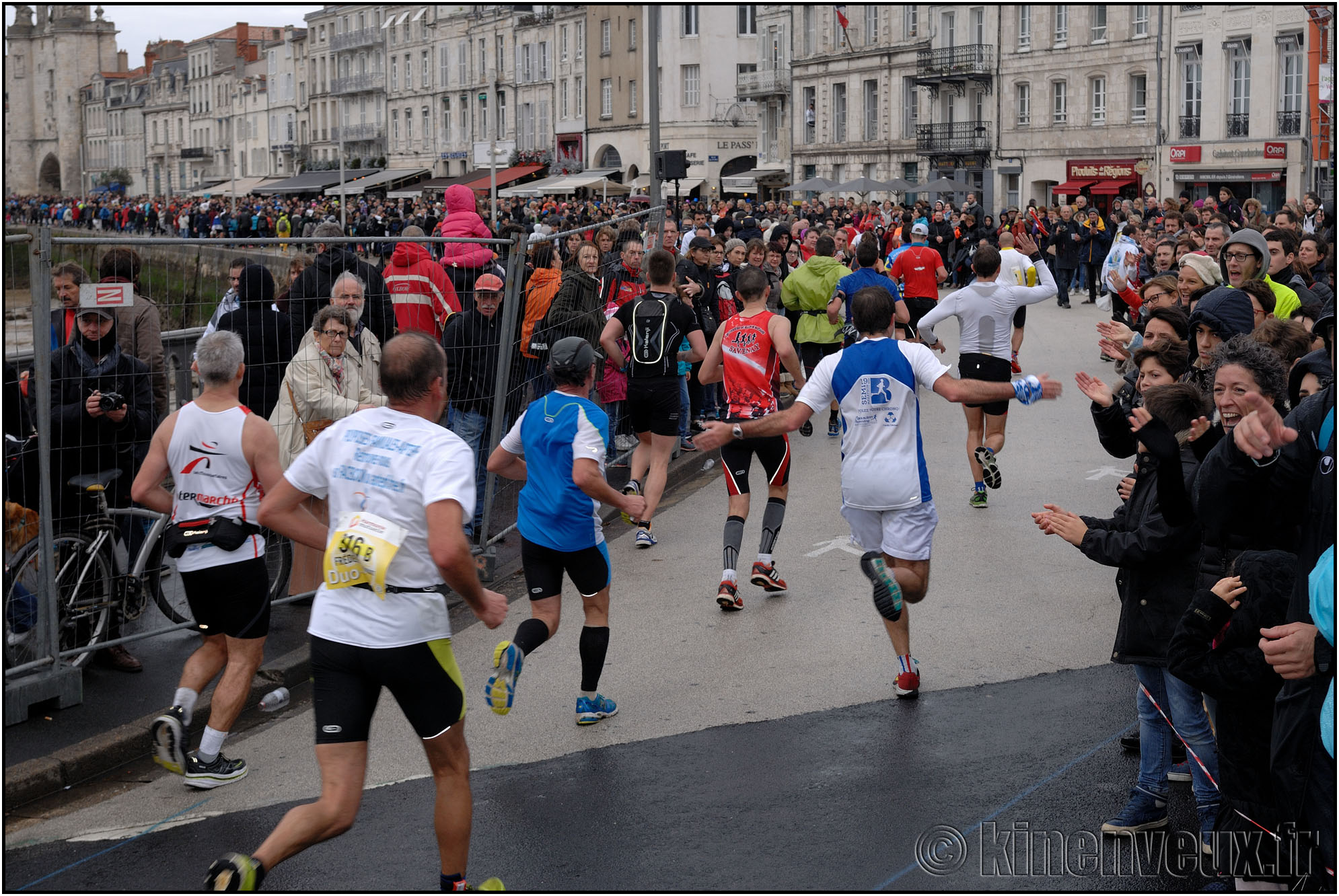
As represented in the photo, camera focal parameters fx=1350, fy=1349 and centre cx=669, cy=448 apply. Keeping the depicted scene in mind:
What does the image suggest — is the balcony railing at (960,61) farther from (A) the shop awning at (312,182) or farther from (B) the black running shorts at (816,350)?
(A) the shop awning at (312,182)

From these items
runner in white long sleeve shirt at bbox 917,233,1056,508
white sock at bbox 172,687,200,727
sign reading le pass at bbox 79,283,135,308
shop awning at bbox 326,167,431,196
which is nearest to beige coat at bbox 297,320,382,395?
sign reading le pass at bbox 79,283,135,308

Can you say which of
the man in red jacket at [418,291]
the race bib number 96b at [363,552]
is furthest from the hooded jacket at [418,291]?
the race bib number 96b at [363,552]

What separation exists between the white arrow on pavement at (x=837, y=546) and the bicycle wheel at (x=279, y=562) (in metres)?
3.33

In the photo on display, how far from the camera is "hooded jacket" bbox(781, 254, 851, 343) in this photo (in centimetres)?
1240

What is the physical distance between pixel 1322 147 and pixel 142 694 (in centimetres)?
2865

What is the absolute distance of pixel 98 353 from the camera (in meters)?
6.60

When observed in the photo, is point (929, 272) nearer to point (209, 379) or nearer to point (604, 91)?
point (209, 379)

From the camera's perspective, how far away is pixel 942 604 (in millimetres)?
7699

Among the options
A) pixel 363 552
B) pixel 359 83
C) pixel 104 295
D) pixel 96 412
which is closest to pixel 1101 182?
pixel 104 295

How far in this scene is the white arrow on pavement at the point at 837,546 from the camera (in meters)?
8.96

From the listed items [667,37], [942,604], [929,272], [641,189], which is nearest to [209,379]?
[942,604]

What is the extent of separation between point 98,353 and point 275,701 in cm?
192

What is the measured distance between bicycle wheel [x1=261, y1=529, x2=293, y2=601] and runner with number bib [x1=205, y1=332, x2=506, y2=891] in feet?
11.5

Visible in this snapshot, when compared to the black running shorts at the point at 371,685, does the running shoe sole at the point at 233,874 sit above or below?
below
